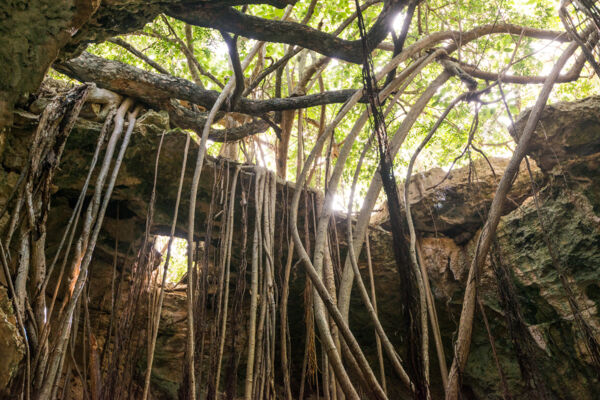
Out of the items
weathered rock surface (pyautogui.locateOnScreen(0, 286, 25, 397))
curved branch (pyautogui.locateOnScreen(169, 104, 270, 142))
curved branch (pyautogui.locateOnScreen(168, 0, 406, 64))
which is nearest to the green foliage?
curved branch (pyautogui.locateOnScreen(169, 104, 270, 142))

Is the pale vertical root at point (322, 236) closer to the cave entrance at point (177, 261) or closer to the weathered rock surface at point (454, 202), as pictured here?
the weathered rock surface at point (454, 202)

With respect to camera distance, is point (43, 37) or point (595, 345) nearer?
point (43, 37)

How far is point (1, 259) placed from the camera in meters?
1.45

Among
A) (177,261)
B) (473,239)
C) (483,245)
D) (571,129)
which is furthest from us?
(177,261)

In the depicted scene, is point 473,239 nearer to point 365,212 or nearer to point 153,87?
point 365,212

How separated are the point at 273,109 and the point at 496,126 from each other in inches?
135

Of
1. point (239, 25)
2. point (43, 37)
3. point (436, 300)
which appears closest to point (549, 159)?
point (436, 300)

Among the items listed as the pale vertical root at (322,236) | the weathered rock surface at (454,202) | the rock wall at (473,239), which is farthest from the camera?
the weathered rock surface at (454,202)

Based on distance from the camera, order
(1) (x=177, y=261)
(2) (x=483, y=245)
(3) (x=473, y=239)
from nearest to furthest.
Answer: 1. (2) (x=483, y=245)
2. (3) (x=473, y=239)
3. (1) (x=177, y=261)

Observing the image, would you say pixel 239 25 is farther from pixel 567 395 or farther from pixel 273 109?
pixel 567 395

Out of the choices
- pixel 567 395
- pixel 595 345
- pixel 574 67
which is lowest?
pixel 567 395

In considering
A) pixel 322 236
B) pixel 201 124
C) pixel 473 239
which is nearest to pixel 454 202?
pixel 473 239

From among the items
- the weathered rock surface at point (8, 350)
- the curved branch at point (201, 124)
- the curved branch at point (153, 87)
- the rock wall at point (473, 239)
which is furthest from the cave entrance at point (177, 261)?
the weathered rock surface at point (8, 350)

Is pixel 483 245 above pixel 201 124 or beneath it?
beneath
